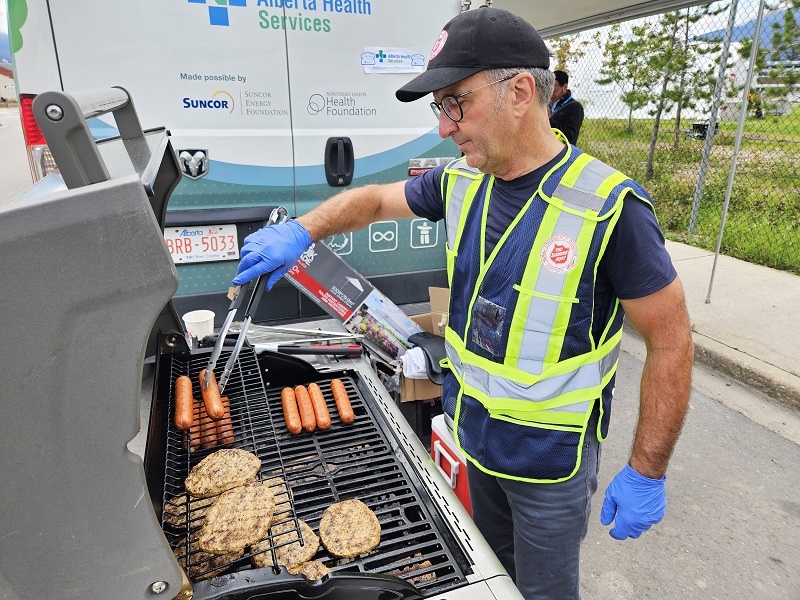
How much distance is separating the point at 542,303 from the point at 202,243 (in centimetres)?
204

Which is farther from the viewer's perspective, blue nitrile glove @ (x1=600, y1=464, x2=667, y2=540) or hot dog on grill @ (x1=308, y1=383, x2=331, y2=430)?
hot dog on grill @ (x1=308, y1=383, x2=331, y2=430)

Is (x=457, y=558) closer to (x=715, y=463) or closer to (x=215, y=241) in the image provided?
(x=215, y=241)

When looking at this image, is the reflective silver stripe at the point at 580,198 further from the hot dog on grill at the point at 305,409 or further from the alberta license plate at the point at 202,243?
the alberta license plate at the point at 202,243

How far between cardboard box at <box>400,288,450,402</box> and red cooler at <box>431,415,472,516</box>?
0.28 metres

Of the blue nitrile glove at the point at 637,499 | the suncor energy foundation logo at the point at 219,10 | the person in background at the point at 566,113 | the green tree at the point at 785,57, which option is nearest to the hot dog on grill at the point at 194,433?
the blue nitrile glove at the point at 637,499

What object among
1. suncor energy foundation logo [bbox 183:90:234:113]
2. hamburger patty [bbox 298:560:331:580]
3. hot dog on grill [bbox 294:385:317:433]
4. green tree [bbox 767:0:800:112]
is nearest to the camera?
hamburger patty [bbox 298:560:331:580]

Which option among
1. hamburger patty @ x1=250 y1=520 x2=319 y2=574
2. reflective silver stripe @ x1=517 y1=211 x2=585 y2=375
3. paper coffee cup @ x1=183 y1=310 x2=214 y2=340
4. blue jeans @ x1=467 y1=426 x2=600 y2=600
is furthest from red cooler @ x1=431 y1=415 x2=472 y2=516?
paper coffee cup @ x1=183 y1=310 x2=214 y2=340

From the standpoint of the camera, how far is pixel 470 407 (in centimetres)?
185

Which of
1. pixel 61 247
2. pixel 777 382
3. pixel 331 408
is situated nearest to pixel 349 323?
pixel 331 408

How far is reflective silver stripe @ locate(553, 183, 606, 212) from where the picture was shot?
154 centimetres

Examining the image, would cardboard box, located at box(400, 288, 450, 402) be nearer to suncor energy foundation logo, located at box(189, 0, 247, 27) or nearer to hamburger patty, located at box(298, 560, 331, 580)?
hamburger patty, located at box(298, 560, 331, 580)

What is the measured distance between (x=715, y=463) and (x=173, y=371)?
11.0 feet

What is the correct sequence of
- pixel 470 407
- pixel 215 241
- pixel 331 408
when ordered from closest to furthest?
pixel 470 407
pixel 331 408
pixel 215 241

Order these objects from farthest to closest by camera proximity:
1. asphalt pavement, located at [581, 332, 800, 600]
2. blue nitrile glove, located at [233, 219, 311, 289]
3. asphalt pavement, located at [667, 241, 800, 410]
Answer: asphalt pavement, located at [667, 241, 800, 410]
asphalt pavement, located at [581, 332, 800, 600]
blue nitrile glove, located at [233, 219, 311, 289]
